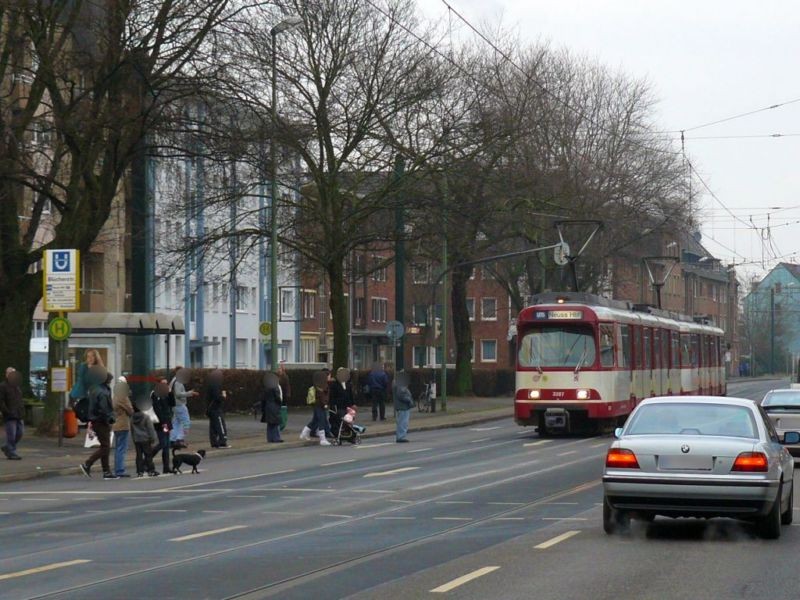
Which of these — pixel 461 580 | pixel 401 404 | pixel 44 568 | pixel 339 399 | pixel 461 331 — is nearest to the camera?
pixel 461 580

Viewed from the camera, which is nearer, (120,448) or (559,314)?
(120,448)

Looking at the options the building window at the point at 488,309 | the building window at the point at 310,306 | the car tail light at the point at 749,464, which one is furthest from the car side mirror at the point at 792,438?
the building window at the point at 488,309

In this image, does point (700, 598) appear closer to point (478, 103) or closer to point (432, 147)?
point (432, 147)

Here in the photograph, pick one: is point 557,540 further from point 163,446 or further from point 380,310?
point 380,310

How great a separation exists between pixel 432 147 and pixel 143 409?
65.1ft

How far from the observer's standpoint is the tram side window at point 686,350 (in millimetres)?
47531

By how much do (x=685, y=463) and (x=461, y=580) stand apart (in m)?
3.32

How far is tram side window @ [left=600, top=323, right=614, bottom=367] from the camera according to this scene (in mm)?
36469

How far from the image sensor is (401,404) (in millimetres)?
35594

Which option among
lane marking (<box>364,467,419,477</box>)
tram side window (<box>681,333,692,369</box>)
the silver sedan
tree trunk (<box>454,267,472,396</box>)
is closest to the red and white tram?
tram side window (<box>681,333,692,369</box>)

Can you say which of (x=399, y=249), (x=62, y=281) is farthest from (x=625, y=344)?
(x=62, y=281)

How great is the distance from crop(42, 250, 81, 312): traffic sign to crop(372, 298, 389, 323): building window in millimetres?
76655

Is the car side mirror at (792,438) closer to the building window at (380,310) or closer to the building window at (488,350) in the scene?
the building window at (380,310)

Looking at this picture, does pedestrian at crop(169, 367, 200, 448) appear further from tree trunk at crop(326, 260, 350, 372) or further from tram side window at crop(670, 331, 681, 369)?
tram side window at crop(670, 331, 681, 369)
